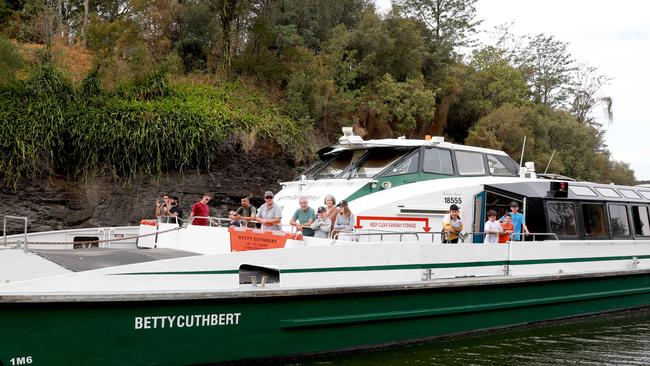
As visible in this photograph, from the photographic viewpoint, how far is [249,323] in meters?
7.58

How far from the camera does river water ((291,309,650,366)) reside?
28.2 feet

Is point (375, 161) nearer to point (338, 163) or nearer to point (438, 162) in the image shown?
point (338, 163)

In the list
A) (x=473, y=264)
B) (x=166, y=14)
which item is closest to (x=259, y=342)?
(x=473, y=264)

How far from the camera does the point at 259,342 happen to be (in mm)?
7660

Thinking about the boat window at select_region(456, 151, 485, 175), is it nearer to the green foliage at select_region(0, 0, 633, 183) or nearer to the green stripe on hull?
→ the green stripe on hull

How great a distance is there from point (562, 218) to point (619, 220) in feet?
6.21

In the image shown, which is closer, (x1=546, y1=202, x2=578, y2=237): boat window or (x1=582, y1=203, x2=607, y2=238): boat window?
(x1=546, y1=202, x2=578, y2=237): boat window

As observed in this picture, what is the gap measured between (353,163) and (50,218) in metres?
7.69

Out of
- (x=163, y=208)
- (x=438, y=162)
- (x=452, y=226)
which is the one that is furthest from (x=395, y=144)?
(x=163, y=208)

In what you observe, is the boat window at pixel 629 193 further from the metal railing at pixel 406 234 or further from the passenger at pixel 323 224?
the passenger at pixel 323 224

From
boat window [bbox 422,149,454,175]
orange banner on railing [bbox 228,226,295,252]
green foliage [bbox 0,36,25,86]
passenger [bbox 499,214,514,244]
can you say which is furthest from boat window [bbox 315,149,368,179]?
green foliage [bbox 0,36,25,86]

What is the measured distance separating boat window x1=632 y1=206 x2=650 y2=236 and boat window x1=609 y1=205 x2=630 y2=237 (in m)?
0.35

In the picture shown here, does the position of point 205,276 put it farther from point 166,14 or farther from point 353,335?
point 166,14

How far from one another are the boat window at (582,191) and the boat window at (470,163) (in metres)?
1.84
